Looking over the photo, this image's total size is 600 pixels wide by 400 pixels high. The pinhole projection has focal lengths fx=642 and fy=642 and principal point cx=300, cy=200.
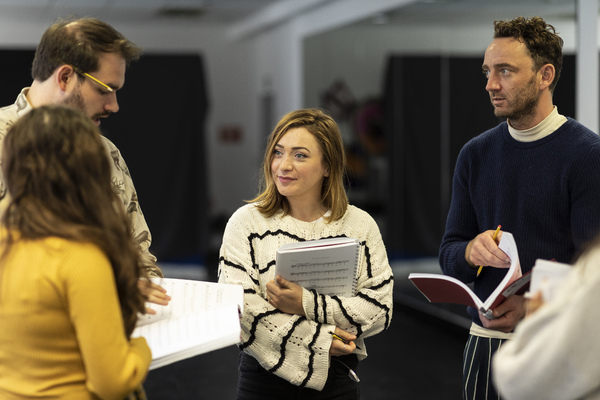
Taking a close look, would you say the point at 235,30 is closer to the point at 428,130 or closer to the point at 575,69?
the point at 428,130

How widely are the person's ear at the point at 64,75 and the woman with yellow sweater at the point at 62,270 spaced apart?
0.66m

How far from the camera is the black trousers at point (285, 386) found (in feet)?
6.29

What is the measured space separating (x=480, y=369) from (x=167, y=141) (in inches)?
229

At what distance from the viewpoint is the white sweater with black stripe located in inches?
73.4

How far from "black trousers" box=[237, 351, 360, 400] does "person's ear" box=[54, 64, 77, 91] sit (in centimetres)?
98

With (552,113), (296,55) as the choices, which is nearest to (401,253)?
(296,55)

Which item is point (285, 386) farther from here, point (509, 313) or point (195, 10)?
point (195, 10)

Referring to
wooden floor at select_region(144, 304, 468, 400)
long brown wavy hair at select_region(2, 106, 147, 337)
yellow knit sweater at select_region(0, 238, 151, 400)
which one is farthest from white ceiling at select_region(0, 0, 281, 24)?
yellow knit sweater at select_region(0, 238, 151, 400)

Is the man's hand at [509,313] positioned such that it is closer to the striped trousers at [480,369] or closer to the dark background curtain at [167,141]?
the striped trousers at [480,369]

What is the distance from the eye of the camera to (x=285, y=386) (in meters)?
1.92

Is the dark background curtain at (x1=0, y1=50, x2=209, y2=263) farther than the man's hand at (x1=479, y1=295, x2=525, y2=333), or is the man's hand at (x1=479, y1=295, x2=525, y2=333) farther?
the dark background curtain at (x1=0, y1=50, x2=209, y2=263)

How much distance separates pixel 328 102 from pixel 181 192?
78.0 inches

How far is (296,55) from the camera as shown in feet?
27.8

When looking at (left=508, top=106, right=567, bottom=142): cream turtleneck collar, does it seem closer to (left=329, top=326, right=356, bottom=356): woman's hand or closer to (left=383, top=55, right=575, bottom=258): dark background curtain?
(left=329, top=326, right=356, bottom=356): woman's hand
